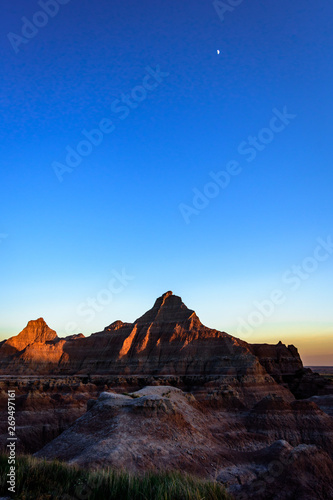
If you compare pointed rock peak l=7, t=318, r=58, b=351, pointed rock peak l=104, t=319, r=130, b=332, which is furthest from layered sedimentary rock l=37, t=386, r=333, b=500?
pointed rock peak l=7, t=318, r=58, b=351

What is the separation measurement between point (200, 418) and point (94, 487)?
29.7m

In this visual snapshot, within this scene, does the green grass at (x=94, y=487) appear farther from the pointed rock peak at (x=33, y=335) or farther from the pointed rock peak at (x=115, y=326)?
the pointed rock peak at (x=33, y=335)

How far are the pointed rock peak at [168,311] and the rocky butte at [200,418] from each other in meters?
4.07

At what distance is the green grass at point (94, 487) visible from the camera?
888cm

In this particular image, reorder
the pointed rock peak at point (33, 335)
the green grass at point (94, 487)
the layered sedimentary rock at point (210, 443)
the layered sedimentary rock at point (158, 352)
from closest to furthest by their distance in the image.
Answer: the green grass at point (94, 487), the layered sedimentary rock at point (210, 443), the layered sedimentary rock at point (158, 352), the pointed rock peak at point (33, 335)

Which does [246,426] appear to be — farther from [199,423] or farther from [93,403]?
[93,403]

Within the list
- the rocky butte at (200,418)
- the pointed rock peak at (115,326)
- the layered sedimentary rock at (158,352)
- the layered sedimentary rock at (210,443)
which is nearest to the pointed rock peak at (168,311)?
the layered sedimentary rock at (158,352)

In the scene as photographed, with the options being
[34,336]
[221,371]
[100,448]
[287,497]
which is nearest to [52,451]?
[100,448]

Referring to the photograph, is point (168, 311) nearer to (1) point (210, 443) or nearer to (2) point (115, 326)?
(2) point (115, 326)

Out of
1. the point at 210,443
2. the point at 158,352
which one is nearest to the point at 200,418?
the point at 210,443

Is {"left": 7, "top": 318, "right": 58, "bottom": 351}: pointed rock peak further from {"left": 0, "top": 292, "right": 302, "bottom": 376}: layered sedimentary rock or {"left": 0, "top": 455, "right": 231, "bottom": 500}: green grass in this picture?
{"left": 0, "top": 455, "right": 231, "bottom": 500}: green grass

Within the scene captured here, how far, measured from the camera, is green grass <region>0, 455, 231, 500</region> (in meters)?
8.88

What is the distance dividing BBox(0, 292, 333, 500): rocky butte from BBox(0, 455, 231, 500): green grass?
8782 mm

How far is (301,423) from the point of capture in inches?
1566
